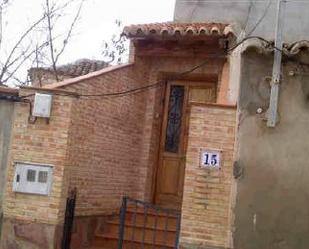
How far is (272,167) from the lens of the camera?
7.54 metres

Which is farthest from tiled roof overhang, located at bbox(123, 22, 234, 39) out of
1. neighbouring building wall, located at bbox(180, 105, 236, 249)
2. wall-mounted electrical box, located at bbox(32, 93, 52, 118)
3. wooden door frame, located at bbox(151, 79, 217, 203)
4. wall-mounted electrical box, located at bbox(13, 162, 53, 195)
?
wall-mounted electrical box, located at bbox(13, 162, 53, 195)

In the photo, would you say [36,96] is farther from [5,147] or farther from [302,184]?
[302,184]

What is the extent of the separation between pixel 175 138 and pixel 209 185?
3.75 metres

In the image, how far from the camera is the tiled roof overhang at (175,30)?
33.3 ft

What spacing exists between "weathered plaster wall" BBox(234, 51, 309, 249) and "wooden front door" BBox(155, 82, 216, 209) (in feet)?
11.5

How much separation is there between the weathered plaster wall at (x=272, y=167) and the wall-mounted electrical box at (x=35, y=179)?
2.96 m

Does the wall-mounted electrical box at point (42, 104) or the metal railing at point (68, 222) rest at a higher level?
the wall-mounted electrical box at point (42, 104)

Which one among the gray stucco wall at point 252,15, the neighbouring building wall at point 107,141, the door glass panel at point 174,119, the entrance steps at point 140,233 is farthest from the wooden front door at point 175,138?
the gray stucco wall at point 252,15

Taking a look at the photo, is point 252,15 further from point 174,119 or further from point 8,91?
point 8,91

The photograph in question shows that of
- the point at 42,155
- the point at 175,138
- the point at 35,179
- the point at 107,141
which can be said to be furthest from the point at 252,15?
the point at 35,179

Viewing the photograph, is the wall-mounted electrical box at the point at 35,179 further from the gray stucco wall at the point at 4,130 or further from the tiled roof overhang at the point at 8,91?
the tiled roof overhang at the point at 8,91

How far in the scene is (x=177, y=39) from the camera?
1057 centimetres

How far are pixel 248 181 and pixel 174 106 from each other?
417 cm

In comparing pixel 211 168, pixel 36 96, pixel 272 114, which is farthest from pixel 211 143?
pixel 36 96
